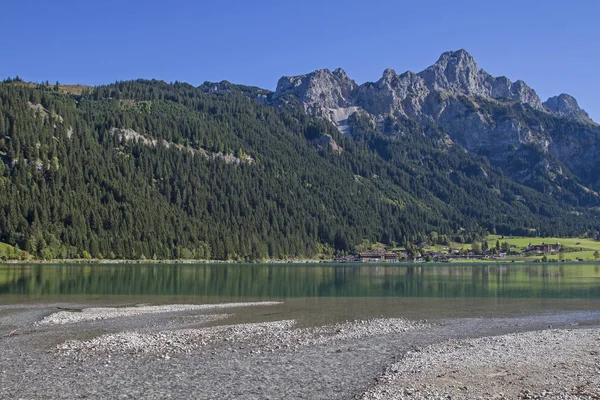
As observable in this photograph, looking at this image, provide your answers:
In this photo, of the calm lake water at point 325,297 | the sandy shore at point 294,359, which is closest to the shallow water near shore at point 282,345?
the sandy shore at point 294,359

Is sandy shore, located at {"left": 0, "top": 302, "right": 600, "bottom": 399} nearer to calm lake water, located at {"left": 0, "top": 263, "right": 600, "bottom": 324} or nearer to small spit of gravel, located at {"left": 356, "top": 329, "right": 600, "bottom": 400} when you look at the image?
small spit of gravel, located at {"left": 356, "top": 329, "right": 600, "bottom": 400}

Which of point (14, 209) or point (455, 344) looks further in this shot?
point (14, 209)

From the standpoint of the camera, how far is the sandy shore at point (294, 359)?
1052 inches

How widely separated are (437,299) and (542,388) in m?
51.7

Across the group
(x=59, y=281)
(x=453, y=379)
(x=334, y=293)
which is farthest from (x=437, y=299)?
(x=59, y=281)

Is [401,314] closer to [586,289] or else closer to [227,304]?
[227,304]

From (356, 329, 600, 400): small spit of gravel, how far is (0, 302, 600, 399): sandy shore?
7cm

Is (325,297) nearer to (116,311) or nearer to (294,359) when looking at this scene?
(116,311)

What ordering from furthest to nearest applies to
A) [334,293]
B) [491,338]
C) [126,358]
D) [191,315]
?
[334,293], [191,315], [491,338], [126,358]

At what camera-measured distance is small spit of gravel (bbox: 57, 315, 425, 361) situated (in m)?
36.8

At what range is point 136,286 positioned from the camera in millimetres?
96312

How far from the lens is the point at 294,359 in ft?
112

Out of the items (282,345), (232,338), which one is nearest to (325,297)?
(232,338)

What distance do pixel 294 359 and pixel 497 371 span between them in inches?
478
